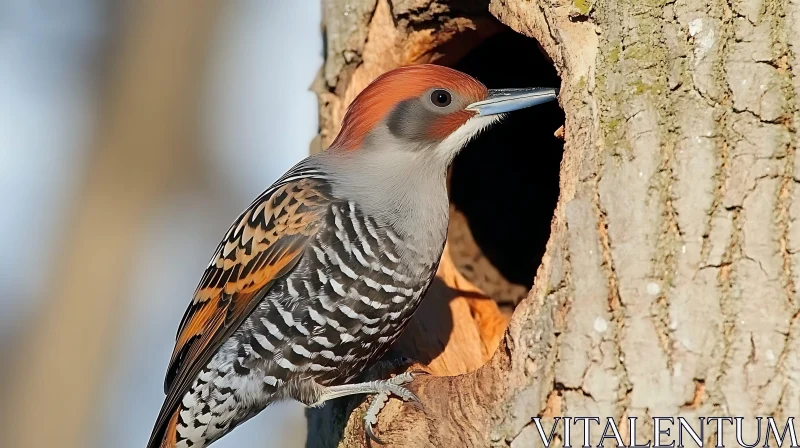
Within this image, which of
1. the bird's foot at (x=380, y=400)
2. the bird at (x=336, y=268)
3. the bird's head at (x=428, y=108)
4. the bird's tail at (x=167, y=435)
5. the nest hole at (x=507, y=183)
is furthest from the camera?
the nest hole at (x=507, y=183)

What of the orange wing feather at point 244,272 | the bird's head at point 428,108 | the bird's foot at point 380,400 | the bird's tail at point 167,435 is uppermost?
the bird's head at point 428,108

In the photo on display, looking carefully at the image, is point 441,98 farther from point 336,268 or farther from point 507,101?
point 336,268

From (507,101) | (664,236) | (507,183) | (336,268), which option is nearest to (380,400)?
(336,268)

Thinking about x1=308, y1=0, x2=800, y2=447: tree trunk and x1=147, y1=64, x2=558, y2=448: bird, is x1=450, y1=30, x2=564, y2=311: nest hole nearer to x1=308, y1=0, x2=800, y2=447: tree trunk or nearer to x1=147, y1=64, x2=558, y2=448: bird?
x1=147, y1=64, x2=558, y2=448: bird

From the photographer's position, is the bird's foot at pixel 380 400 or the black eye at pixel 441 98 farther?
the black eye at pixel 441 98

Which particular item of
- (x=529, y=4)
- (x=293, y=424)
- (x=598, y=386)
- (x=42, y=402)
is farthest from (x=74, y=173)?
(x=598, y=386)

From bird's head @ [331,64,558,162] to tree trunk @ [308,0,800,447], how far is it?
0.75m

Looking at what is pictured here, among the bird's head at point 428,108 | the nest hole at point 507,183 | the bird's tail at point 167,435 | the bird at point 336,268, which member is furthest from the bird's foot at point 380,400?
the nest hole at point 507,183

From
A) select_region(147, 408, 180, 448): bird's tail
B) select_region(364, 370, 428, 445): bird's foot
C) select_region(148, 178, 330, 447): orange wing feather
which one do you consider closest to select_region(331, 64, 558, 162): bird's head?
select_region(148, 178, 330, 447): orange wing feather

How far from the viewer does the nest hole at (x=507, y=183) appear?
635cm

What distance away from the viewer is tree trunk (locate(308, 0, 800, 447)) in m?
3.51

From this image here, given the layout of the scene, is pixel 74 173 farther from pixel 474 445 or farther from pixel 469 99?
pixel 474 445

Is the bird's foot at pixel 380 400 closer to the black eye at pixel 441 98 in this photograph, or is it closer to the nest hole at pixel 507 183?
the black eye at pixel 441 98

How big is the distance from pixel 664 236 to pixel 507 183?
125 inches
